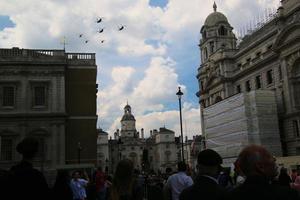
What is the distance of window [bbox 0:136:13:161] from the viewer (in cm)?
4091

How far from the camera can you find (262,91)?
1962 inches

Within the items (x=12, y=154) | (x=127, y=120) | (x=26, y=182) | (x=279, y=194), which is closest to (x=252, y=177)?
(x=279, y=194)

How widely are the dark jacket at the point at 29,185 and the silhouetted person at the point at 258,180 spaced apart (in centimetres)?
207

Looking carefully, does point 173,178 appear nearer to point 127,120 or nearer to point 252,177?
point 252,177

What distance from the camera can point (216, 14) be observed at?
2884 inches

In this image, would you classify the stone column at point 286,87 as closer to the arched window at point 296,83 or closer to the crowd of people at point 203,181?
the arched window at point 296,83

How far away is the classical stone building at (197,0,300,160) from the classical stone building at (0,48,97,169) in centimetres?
1789

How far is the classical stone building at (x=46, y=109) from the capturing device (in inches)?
1620

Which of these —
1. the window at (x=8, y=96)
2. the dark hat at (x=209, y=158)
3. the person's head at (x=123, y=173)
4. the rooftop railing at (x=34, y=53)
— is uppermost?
the rooftop railing at (x=34, y=53)

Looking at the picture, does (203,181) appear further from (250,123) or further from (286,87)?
(250,123)

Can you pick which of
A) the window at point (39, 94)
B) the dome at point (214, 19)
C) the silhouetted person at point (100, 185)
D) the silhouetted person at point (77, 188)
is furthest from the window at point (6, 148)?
the dome at point (214, 19)

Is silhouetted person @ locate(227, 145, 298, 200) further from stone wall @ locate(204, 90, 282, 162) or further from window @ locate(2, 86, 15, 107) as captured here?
stone wall @ locate(204, 90, 282, 162)

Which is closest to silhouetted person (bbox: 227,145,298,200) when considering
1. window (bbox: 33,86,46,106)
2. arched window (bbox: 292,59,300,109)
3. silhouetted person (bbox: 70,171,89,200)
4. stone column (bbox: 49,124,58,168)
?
silhouetted person (bbox: 70,171,89,200)

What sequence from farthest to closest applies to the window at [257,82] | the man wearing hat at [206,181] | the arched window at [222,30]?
Answer: the arched window at [222,30] → the window at [257,82] → the man wearing hat at [206,181]
